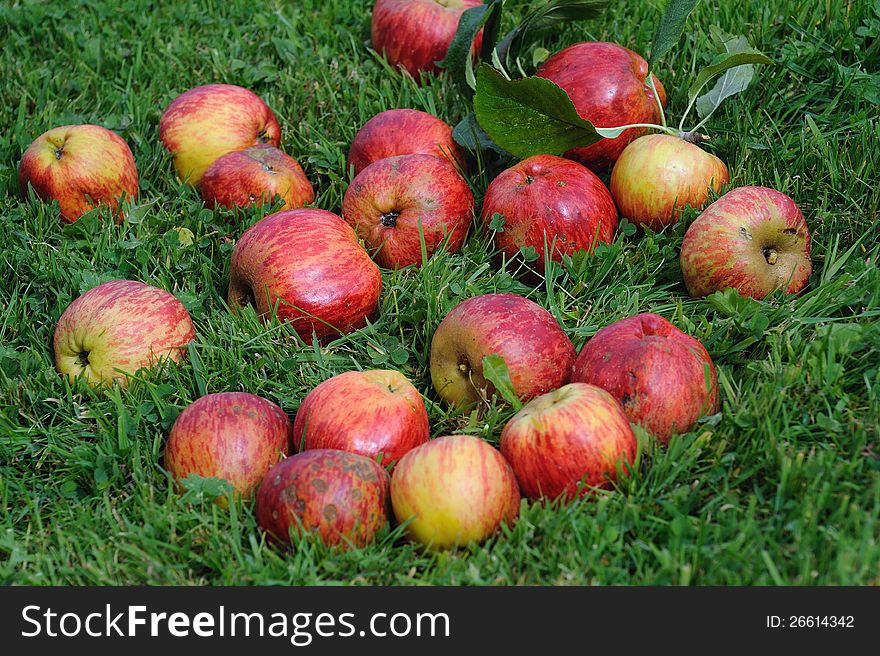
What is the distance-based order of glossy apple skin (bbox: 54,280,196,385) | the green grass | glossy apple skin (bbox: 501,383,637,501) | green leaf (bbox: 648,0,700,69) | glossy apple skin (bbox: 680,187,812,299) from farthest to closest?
green leaf (bbox: 648,0,700,69) < glossy apple skin (bbox: 680,187,812,299) < glossy apple skin (bbox: 54,280,196,385) < glossy apple skin (bbox: 501,383,637,501) < the green grass

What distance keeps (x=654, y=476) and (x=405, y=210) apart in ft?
5.06

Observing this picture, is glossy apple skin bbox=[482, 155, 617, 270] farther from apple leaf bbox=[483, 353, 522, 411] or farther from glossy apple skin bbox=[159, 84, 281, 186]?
glossy apple skin bbox=[159, 84, 281, 186]

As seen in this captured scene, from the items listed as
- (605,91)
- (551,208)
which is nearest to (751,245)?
(551,208)

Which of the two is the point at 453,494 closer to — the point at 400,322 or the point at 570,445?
the point at 570,445

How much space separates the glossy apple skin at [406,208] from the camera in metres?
3.72

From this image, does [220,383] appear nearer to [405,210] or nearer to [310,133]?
[405,210]

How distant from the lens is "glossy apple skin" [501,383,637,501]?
2.62m

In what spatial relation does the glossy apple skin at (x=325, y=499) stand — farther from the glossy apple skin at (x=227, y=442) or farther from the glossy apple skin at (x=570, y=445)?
the glossy apple skin at (x=570, y=445)

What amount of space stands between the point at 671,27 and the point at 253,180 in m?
1.85

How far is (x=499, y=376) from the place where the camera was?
295cm

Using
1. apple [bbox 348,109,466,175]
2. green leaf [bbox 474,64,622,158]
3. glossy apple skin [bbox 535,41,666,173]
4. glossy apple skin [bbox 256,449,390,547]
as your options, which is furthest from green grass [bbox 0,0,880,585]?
green leaf [bbox 474,64,622,158]

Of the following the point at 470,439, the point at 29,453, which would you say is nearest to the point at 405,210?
the point at 470,439

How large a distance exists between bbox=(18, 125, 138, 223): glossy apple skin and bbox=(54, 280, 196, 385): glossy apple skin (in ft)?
2.71

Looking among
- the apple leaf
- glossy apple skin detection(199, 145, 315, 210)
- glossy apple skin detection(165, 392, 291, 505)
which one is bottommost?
glossy apple skin detection(165, 392, 291, 505)
